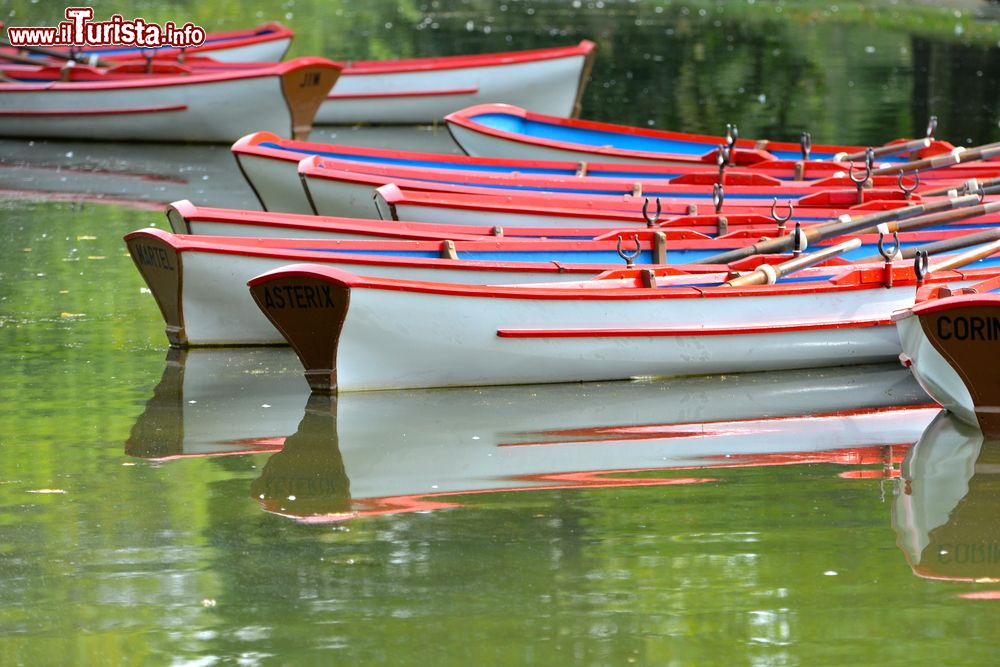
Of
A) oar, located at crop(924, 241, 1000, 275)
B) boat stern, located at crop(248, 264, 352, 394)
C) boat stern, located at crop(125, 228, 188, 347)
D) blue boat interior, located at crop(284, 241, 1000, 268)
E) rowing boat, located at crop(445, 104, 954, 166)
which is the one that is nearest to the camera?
boat stern, located at crop(248, 264, 352, 394)

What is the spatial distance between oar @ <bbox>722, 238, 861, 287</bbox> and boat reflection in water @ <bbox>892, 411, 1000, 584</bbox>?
1450 mm

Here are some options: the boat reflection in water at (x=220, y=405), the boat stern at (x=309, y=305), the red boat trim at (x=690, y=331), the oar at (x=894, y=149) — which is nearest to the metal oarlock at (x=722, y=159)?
the oar at (x=894, y=149)

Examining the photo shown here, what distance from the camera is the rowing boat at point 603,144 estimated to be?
15.0m

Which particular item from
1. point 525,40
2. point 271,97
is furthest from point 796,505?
point 525,40

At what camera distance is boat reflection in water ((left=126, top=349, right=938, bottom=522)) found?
773cm

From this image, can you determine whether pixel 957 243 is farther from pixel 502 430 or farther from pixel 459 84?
pixel 459 84

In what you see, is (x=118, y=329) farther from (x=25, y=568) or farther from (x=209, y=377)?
(x=25, y=568)

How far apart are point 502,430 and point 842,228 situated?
3479 mm

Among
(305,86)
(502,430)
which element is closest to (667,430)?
(502,430)

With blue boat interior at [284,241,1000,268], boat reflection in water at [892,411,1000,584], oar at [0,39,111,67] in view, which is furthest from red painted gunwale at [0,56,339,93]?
boat reflection in water at [892,411,1000,584]

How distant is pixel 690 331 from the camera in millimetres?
9555

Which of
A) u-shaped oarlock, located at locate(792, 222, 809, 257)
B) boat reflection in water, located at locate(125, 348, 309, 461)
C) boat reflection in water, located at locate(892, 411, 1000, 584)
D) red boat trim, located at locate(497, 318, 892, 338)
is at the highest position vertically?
u-shaped oarlock, located at locate(792, 222, 809, 257)

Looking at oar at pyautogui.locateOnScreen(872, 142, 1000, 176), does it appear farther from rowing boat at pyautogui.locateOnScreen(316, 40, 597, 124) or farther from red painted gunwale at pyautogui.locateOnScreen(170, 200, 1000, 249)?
rowing boat at pyautogui.locateOnScreen(316, 40, 597, 124)

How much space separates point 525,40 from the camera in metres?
30.1
